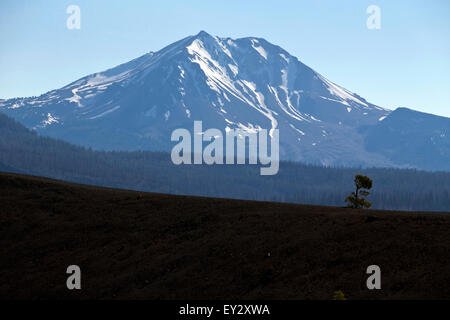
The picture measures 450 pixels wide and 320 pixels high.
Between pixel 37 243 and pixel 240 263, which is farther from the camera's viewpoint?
pixel 37 243

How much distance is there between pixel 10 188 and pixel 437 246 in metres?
61.2

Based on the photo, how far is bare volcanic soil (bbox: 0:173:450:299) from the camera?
43.8 m

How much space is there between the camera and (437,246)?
46281 mm

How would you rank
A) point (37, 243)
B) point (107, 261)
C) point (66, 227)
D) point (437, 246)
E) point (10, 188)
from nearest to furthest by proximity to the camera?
point (437, 246) < point (107, 261) < point (37, 243) < point (66, 227) < point (10, 188)

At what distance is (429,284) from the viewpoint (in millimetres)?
39969

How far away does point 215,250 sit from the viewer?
54.6m

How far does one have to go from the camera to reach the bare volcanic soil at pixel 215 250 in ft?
144

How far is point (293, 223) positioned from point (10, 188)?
45640 mm
